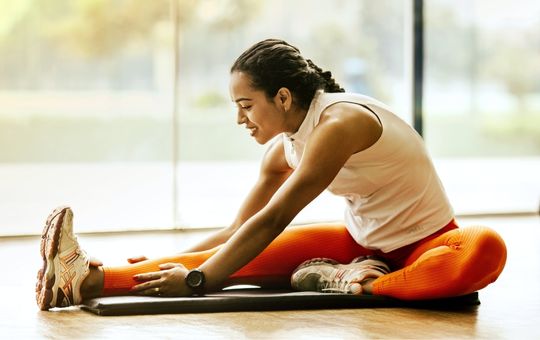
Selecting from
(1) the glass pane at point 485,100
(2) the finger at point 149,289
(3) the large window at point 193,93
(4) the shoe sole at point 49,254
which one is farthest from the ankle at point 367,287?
(1) the glass pane at point 485,100

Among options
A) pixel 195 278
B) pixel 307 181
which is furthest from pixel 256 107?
pixel 195 278

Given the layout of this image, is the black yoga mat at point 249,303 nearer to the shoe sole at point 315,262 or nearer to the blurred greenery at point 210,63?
the shoe sole at point 315,262

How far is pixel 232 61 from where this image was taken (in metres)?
5.20

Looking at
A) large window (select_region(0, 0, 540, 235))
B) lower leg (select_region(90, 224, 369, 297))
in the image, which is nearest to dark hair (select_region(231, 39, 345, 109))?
lower leg (select_region(90, 224, 369, 297))

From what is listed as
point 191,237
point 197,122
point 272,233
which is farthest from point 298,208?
point 197,122

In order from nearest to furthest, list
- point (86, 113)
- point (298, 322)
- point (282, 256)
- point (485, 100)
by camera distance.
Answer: point (298, 322)
point (282, 256)
point (86, 113)
point (485, 100)

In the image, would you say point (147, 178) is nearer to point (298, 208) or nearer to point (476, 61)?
point (476, 61)

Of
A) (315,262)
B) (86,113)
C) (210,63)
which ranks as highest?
(210,63)

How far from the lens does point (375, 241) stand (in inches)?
108

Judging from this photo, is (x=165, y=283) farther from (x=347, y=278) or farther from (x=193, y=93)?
(x=193, y=93)

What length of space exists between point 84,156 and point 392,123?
2.67 metres

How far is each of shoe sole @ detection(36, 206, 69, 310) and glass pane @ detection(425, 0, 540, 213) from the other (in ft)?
10.8

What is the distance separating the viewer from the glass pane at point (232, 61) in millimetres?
5082

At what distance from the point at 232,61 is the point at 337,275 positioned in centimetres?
264
